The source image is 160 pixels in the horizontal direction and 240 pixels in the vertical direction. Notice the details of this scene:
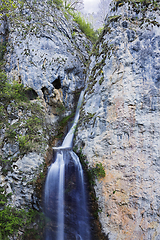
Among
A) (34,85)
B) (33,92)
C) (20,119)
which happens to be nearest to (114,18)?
(34,85)

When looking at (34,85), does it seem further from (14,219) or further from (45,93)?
(14,219)

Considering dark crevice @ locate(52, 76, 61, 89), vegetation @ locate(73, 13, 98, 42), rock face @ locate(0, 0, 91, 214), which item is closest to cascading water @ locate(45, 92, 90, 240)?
rock face @ locate(0, 0, 91, 214)

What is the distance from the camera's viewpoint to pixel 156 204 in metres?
4.79

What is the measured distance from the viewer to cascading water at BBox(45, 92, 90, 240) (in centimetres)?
485

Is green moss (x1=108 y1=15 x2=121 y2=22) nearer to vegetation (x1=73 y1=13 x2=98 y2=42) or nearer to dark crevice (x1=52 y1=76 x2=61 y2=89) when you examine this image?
dark crevice (x1=52 y1=76 x2=61 y2=89)

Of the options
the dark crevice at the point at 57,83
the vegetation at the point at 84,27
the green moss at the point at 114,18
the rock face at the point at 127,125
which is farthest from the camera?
the vegetation at the point at 84,27

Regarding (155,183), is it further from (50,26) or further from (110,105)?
(50,26)

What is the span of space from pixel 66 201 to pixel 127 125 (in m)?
3.60

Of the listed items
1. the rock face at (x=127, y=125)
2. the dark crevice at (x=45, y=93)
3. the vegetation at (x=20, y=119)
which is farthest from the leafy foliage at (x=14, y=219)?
the dark crevice at (x=45, y=93)

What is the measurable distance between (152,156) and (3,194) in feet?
17.4

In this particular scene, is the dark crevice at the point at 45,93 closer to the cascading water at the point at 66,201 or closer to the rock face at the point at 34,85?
the rock face at the point at 34,85

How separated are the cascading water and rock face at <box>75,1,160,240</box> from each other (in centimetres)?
66

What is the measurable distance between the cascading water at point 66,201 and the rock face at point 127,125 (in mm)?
656

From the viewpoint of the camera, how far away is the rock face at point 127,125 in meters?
4.83
